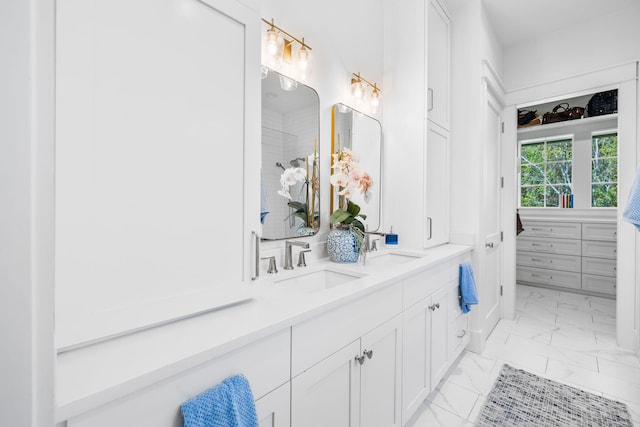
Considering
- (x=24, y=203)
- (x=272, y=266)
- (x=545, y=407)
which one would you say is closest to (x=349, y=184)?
(x=272, y=266)

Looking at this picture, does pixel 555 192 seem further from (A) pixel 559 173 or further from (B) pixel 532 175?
(B) pixel 532 175

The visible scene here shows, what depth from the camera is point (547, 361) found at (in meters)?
2.30

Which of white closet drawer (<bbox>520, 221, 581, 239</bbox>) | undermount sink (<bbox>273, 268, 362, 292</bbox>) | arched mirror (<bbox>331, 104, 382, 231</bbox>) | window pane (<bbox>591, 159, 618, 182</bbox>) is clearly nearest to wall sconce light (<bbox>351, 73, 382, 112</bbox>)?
arched mirror (<bbox>331, 104, 382, 231</bbox>)

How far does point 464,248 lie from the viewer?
2.29 meters

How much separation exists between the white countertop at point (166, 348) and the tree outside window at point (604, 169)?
485 centimetres

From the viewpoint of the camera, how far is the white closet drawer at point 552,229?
397 cm

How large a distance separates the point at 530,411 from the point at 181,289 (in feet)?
6.89

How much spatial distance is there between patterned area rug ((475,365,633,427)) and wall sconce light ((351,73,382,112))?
2.09 m

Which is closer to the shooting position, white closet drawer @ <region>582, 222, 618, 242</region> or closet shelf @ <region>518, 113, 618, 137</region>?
white closet drawer @ <region>582, 222, 618, 242</region>

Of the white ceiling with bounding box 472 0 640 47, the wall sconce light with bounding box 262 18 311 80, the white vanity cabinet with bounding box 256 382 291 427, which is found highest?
the white ceiling with bounding box 472 0 640 47

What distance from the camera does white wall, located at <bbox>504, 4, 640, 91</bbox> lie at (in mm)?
2530

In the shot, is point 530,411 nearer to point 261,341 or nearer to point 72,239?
point 261,341

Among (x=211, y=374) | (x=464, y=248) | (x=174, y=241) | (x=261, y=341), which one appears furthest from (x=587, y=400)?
(x=174, y=241)

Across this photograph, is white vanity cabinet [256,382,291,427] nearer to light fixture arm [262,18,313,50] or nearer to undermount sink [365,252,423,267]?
undermount sink [365,252,423,267]
